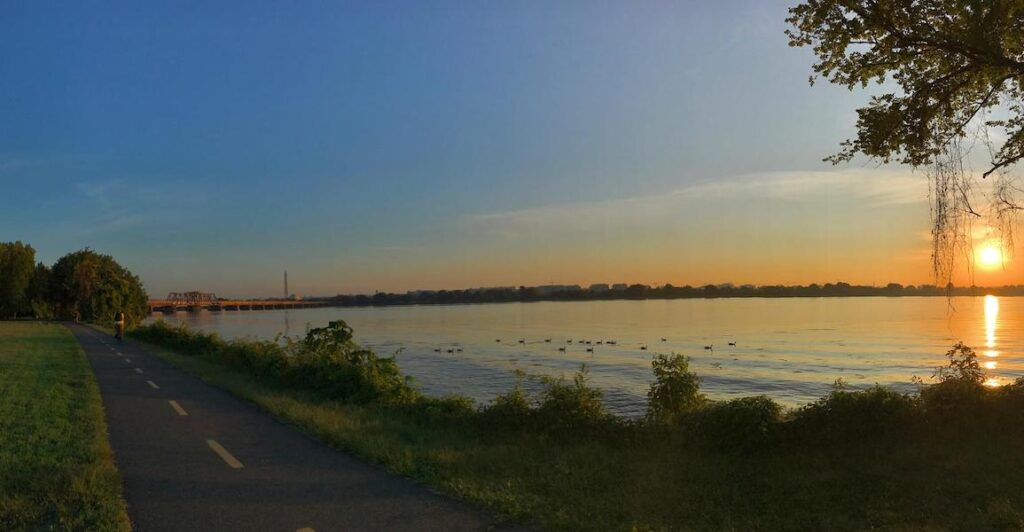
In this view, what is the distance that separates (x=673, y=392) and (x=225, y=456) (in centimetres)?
775

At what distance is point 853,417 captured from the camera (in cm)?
1048

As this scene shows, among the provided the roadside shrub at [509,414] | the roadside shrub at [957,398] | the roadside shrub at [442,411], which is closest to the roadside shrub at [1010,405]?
the roadside shrub at [957,398]

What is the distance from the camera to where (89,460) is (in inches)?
384

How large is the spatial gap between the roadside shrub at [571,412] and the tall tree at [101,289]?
84563 millimetres

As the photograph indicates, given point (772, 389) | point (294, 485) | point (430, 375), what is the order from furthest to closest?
point (430, 375) < point (772, 389) < point (294, 485)

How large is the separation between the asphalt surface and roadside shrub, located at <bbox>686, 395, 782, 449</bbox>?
183 inches

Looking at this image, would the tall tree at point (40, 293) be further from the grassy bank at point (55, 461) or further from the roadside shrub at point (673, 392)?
the roadside shrub at point (673, 392)

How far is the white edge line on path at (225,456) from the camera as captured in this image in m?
9.74

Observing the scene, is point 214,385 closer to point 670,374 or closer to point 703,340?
point 670,374

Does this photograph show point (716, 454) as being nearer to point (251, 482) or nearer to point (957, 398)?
point (957, 398)

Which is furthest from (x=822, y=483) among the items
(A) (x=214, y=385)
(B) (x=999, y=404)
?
(A) (x=214, y=385)

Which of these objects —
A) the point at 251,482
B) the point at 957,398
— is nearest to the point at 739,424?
the point at 957,398

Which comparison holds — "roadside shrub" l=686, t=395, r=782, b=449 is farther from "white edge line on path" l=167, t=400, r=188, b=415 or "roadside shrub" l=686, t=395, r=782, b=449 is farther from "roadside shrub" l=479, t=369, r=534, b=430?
"white edge line on path" l=167, t=400, r=188, b=415

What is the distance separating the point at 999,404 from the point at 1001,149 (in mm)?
3902
